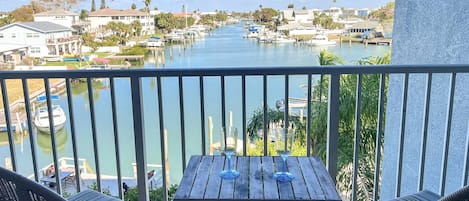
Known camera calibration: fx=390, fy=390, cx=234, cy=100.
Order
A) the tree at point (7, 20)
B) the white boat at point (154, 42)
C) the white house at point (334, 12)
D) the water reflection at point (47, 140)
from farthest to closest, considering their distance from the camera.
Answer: the water reflection at point (47, 140)
the white boat at point (154, 42)
the white house at point (334, 12)
the tree at point (7, 20)

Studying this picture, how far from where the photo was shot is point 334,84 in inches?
92.5

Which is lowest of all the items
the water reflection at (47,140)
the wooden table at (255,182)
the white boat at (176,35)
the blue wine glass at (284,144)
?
the water reflection at (47,140)

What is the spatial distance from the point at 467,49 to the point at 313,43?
575 cm

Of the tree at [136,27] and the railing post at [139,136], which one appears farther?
the tree at [136,27]

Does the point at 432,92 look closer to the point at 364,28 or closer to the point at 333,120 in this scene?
the point at 333,120

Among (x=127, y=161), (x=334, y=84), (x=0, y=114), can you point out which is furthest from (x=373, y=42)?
(x=127, y=161)

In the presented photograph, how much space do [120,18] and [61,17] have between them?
42.8 inches

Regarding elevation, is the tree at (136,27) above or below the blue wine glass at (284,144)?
above

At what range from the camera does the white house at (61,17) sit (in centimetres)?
720

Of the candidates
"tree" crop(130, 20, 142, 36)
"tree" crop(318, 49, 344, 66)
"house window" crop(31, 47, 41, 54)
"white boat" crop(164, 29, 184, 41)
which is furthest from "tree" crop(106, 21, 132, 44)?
"tree" crop(318, 49, 344, 66)

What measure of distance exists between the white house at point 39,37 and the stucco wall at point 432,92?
5.69 metres

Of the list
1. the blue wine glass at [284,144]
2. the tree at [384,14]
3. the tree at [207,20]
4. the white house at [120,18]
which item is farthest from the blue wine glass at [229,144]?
the white house at [120,18]

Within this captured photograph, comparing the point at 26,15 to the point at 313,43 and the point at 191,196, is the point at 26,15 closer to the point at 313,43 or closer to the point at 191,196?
the point at 313,43

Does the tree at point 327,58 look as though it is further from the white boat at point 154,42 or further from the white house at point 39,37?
the white house at point 39,37
